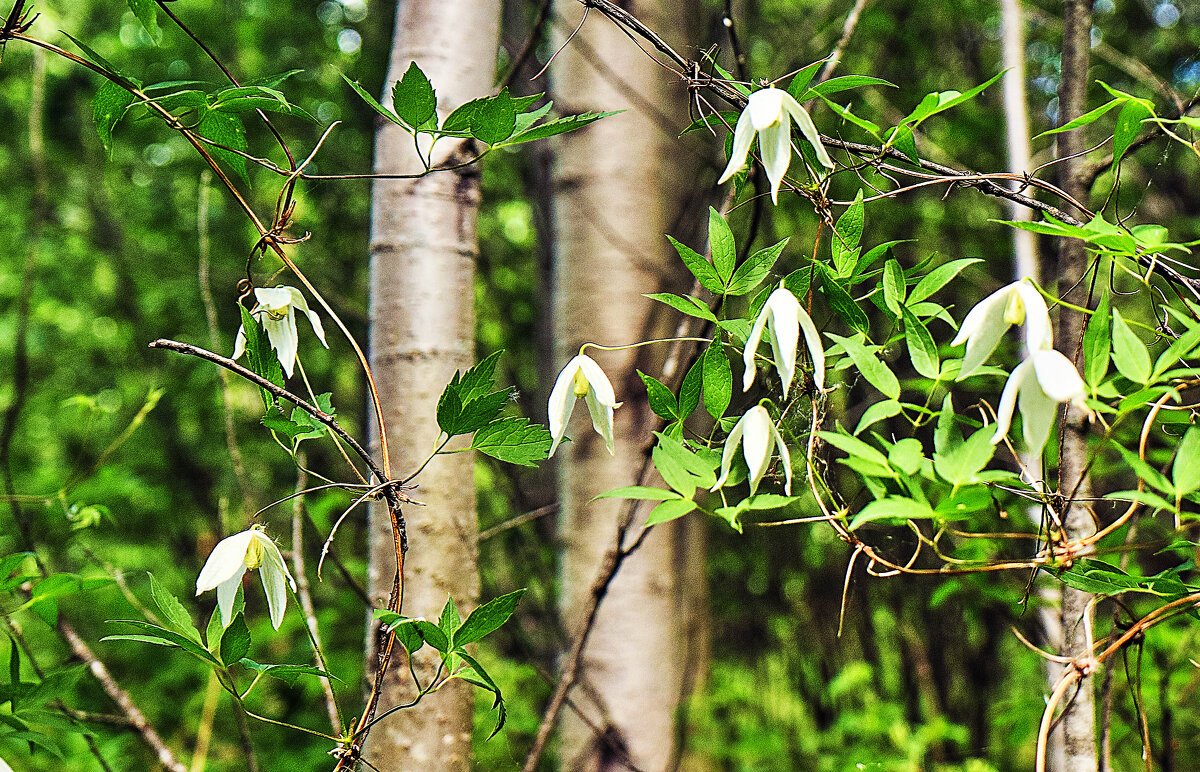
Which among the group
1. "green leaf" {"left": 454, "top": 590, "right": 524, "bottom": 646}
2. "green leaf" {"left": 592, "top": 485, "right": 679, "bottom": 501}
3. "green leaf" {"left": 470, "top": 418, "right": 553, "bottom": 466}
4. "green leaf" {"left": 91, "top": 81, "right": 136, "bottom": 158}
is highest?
"green leaf" {"left": 91, "top": 81, "right": 136, "bottom": 158}

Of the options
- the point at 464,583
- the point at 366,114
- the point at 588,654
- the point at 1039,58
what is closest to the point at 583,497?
the point at 588,654

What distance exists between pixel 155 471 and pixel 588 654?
2.33 meters

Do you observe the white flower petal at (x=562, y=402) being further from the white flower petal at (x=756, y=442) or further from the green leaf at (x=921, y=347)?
the green leaf at (x=921, y=347)

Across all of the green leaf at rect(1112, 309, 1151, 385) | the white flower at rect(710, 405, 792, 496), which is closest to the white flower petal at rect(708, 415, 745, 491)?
the white flower at rect(710, 405, 792, 496)

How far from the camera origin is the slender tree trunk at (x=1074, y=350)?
2.10 feet

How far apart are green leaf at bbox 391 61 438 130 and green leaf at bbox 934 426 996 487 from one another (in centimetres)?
37

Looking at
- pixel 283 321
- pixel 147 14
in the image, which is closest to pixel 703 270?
pixel 283 321

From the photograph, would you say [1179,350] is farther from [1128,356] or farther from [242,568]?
[242,568]

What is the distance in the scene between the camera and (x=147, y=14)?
1.69 feet

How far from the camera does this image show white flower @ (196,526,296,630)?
45cm

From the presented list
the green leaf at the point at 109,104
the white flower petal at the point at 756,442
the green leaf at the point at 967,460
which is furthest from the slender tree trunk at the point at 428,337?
the green leaf at the point at 967,460

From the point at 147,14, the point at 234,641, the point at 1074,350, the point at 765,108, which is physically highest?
Answer: the point at 147,14

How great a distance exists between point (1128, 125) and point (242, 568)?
0.65 m

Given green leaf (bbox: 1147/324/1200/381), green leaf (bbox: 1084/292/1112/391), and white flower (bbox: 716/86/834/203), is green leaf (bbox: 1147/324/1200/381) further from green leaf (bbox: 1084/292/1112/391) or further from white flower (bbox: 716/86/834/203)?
white flower (bbox: 716/86/834/203)
